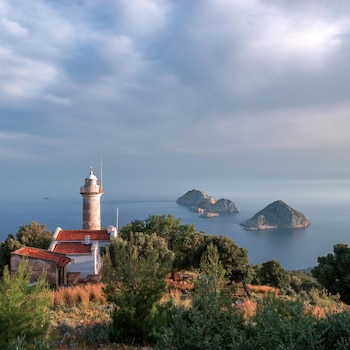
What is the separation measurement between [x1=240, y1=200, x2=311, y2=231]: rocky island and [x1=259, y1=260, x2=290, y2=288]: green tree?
271ft

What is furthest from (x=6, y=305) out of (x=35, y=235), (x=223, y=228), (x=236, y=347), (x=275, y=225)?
(x=275, y=225)

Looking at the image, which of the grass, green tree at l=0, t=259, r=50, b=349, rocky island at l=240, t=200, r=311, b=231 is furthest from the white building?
rocky island at l=240, t=200, r=311, b=231

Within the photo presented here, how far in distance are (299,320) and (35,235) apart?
2531 centimetres

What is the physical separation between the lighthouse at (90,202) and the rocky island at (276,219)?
79.4 m

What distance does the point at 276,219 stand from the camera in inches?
4464

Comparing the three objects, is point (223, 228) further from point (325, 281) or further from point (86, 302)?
point (86, 302)

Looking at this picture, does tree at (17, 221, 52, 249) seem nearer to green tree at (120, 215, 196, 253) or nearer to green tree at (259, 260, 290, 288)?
green tree at (120, 215, 196, 253)

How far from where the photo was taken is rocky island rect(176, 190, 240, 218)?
147 metres

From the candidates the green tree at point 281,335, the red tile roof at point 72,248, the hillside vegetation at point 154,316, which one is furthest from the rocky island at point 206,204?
the green tree at point 281,335

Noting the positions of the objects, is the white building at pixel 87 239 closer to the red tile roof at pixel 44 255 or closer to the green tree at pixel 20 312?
the red tile roof at pixel 44 255

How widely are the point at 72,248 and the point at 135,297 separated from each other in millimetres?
17221

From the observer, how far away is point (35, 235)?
2630cm

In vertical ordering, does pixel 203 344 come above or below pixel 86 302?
above

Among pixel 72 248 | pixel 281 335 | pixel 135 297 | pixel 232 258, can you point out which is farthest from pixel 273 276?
pixel 281 335
